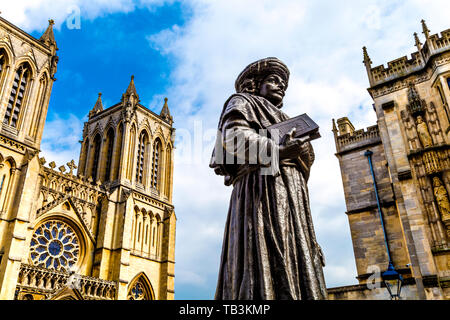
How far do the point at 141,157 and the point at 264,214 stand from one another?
3121cm

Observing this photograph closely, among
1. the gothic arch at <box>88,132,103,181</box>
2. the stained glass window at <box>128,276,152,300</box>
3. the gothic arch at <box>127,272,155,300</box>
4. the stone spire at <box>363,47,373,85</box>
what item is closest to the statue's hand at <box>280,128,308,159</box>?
the stone spire at <box>363,47,373,85</box>

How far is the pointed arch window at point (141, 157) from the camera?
1241 inches

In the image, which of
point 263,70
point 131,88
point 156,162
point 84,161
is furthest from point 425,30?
point 84,161

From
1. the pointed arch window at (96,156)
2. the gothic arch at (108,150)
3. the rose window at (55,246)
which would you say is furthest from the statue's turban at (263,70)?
the pointed arch window at (96,156)

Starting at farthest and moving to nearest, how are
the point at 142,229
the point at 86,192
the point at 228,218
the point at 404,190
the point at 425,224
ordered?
the point at 142,229 < the point at 86,192 < the point at 404,190 < the point at 425,224 < the point at 228,218

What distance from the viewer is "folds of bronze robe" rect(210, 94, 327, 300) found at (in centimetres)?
206

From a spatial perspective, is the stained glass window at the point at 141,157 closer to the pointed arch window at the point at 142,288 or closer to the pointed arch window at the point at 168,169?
the pointed arch window at the point at 168,169

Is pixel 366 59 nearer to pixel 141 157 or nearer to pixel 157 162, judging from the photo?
pixel 141 157

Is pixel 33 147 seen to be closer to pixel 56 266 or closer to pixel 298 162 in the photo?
pixel 56 266

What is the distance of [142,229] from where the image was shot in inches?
1148

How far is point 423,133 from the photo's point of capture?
13.6 metres
